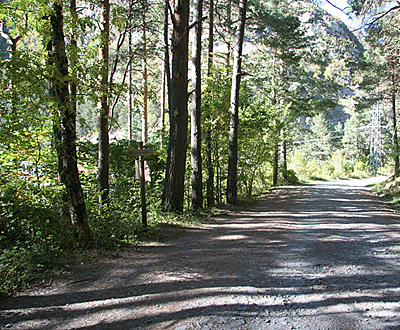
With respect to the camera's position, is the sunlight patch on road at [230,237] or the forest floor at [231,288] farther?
the sunlight patch on road at [230,237]

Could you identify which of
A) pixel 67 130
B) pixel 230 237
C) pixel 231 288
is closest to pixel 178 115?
pixel 230 237

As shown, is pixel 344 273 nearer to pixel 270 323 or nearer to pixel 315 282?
pixel 315 282

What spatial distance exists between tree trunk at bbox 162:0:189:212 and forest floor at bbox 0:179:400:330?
2047 mm

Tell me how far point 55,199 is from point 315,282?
170 inches

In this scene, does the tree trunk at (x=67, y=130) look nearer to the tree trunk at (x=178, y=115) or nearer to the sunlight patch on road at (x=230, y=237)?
the sunlight patch on road at (x=230, y=237)

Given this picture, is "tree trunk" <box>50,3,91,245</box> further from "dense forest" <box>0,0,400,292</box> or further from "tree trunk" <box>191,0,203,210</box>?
"tree trunk" <box>191,0,203,210</box>

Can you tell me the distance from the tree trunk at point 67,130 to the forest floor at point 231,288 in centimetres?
81

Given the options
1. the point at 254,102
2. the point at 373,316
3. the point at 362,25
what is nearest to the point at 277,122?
the point at 254,102

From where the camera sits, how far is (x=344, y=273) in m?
4.46

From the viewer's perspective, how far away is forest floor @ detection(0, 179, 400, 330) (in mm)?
3150

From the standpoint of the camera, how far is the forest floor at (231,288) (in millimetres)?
3150

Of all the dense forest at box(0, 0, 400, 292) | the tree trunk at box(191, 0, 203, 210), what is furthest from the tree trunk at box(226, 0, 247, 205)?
the tree trunk at box(191, 0, 203, 210)

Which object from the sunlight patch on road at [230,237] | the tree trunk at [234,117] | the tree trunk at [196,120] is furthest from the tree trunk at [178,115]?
the tree trunk at [234,117]

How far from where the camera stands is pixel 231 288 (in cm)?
393
